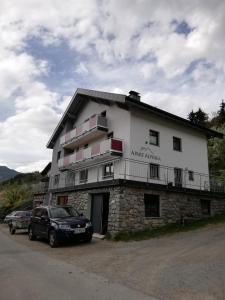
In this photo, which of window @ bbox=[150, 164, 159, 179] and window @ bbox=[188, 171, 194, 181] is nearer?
window @ bbox=[150, 164, 159, 179]

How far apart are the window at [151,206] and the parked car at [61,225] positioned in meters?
4.15

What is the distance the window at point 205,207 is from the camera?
68.5ft

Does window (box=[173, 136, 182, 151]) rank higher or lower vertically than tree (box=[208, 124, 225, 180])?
lower

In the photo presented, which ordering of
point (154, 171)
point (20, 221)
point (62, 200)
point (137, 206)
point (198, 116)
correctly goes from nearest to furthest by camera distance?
point (137, 206)
point (20, 221)
point (154, 171)
point (62, 200)
point (198, 116)

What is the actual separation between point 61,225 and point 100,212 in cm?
502

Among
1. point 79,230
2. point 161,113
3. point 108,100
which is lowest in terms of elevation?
point 79,230

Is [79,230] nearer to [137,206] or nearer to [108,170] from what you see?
[137,206]

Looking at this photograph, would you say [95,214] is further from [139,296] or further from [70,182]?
[139,296]

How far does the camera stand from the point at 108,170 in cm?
2231

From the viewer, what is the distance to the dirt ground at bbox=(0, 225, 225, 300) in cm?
678

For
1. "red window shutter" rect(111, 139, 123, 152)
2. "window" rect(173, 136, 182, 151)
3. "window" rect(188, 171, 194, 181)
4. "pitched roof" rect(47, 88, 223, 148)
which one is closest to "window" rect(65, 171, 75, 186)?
"pitched roof" rect(47, 88, 223, 148)

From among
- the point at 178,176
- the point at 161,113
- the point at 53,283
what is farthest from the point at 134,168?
the point at 53,283

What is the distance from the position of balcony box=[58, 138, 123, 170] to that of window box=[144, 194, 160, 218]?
3.99m

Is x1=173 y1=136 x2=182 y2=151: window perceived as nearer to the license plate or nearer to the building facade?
the building facade
